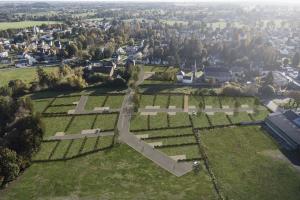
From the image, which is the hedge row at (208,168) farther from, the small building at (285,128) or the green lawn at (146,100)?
the green lawn at (146,100)

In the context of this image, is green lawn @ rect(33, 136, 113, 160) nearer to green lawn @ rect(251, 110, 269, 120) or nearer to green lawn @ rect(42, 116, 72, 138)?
green lawn @ rect(42, 116, 72, 138)

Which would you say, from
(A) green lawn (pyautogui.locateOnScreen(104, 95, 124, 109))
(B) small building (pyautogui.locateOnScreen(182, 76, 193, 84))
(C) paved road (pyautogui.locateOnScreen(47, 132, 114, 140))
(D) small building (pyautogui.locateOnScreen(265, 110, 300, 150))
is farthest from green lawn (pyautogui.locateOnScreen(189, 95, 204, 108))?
(C) paved road (pyautogui.locateOnScreen(47, 132, 114, 140))

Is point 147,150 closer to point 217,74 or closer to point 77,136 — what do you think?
point 77,136

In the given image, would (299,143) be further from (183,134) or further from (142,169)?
(142,169)

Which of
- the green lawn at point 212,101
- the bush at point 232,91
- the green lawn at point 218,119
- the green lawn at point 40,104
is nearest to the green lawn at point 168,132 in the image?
the green lawn at point 218,119

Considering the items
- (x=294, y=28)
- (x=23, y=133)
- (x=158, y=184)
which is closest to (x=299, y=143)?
(x=158, y=184)
